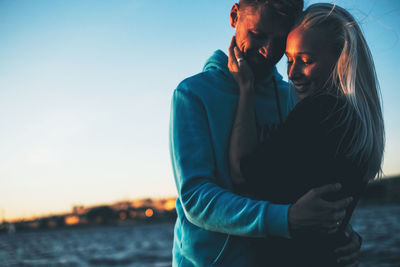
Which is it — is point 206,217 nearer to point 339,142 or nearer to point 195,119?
point 195,119

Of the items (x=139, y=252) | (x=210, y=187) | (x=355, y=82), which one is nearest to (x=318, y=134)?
(x=355, y=82)

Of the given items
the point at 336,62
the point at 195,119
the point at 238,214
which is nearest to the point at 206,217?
the point at 238,214

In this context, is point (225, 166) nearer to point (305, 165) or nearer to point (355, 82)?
point (305, 165)

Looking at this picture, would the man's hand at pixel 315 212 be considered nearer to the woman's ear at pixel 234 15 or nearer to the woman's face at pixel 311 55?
the woman's face at pixel 311 55

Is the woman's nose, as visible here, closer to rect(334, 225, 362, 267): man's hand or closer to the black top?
the black top

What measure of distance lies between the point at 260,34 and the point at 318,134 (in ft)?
2.07

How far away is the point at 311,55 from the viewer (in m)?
1.55

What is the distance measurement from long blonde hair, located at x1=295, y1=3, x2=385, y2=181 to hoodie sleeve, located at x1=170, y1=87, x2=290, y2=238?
45 cm

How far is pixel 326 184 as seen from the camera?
4.08 feet

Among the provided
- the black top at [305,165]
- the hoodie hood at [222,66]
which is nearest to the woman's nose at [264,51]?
the hoodie hood at [222,66]

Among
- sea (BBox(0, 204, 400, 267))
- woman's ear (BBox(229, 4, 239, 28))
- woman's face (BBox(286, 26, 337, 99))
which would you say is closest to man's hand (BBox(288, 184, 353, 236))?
woman's face (BBox(286, 26, 337, 99))

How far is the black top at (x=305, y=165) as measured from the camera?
1280 millimetres

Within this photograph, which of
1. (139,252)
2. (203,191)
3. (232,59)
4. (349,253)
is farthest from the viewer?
(139,252)

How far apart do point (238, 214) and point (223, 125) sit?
1.74 ft
